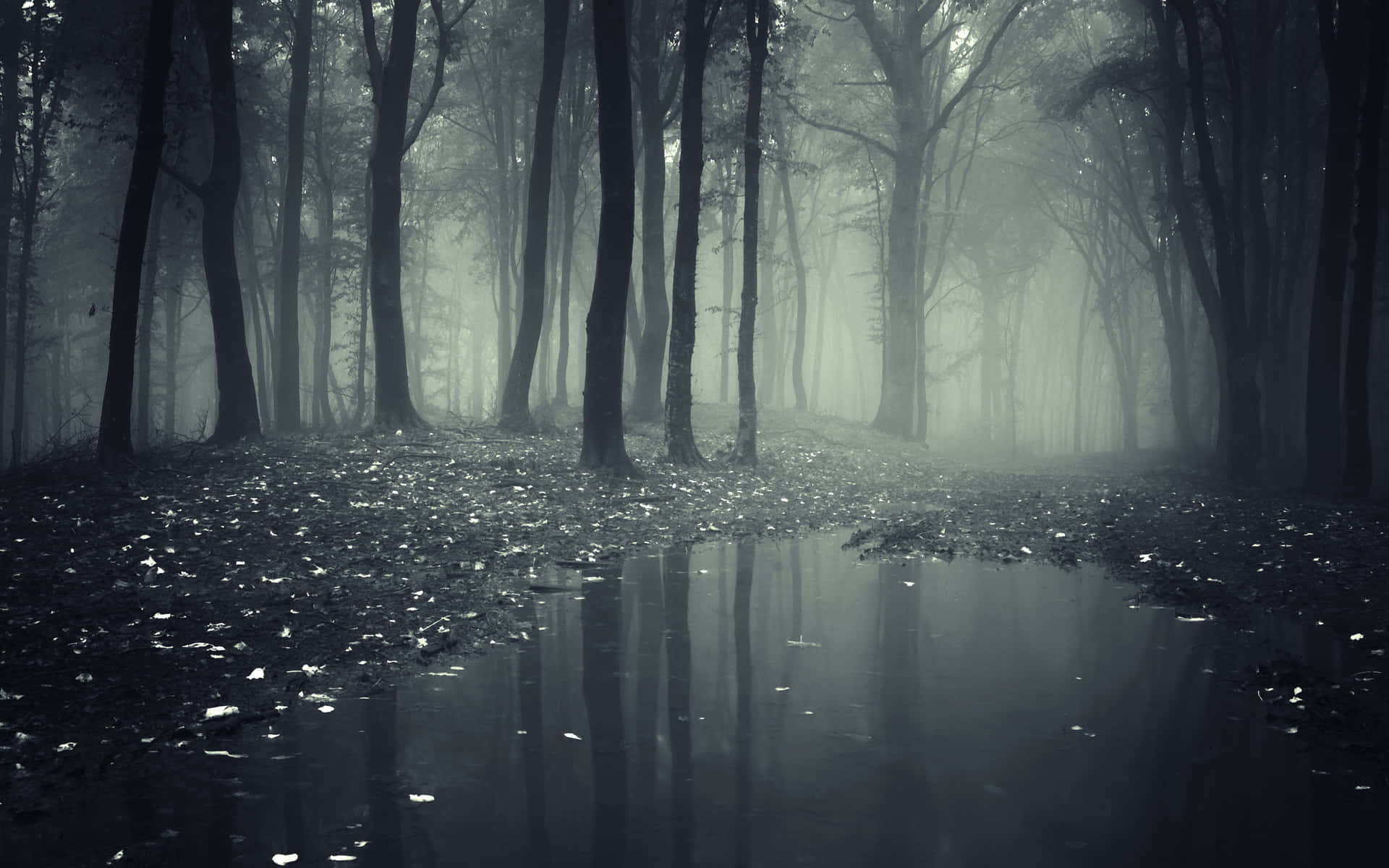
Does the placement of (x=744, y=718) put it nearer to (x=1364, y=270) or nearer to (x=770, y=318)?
(x=1364, y=270)

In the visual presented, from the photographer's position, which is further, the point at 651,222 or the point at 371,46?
the point at 651,222

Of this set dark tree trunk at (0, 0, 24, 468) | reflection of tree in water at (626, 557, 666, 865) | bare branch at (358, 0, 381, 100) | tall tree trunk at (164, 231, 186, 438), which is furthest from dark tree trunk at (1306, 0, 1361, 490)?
tall tree trunk at (164, 231, 186, 438)

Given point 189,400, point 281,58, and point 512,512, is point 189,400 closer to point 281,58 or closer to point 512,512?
point 281,58

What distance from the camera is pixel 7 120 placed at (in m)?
26.0

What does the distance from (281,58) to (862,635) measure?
35232 millimetres

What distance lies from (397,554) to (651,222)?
1478cm

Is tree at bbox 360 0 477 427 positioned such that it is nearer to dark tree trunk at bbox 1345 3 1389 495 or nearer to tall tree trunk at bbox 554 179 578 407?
tall tree trunk at bbox 554 179 578 407

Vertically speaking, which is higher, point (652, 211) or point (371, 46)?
point (371, 46)

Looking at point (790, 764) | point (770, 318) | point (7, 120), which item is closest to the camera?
point (790, 764)

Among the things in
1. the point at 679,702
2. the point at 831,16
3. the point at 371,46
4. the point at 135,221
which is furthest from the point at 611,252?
the point at 831,16

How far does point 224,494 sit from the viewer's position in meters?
11.1

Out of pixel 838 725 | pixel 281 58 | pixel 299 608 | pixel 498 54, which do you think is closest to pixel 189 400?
pixel 281 58

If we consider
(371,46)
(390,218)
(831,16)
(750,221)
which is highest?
(831,16)

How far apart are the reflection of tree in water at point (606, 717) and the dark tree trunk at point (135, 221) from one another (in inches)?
323
